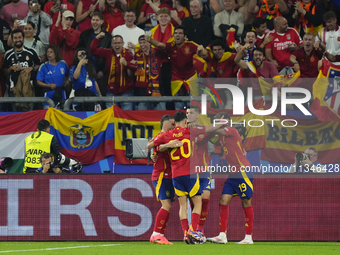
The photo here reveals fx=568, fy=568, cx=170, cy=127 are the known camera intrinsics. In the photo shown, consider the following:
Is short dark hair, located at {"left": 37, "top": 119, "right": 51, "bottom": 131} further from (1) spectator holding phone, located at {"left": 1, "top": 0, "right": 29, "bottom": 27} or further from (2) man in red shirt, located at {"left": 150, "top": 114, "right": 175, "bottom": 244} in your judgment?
(1) spectator holding phone, located at {"left": 1, "top": 0, "right": 29, "bottom": 27}

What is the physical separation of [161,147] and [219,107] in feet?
9.98

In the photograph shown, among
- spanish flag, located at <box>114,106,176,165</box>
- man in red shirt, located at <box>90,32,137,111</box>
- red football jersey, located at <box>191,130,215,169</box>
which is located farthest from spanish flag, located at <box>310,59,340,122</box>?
man in red shirt, located at <box>90,32,137,111</box>

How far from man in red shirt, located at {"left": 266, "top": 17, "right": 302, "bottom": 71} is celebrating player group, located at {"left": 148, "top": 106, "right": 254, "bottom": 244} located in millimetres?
4057

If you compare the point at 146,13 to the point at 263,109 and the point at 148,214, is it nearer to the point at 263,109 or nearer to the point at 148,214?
the point at 263,109

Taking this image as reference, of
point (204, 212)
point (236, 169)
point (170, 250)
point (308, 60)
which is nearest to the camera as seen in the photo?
point (170, 250)

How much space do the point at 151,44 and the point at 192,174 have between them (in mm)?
4371

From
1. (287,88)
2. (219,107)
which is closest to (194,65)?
(219,107)

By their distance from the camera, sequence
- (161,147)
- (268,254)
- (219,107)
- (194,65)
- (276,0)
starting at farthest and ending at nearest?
(276,0) < (194,65) < (219,107) < (161,147) < (268,254)

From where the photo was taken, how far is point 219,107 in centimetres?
1080

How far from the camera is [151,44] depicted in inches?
463

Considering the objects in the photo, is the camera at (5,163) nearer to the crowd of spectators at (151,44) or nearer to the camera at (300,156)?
the crowd of spectators at (151,44)

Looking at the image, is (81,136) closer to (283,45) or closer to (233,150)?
(233,150)

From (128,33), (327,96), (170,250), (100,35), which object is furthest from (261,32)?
(170,250)

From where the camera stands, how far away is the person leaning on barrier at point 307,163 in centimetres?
1019
